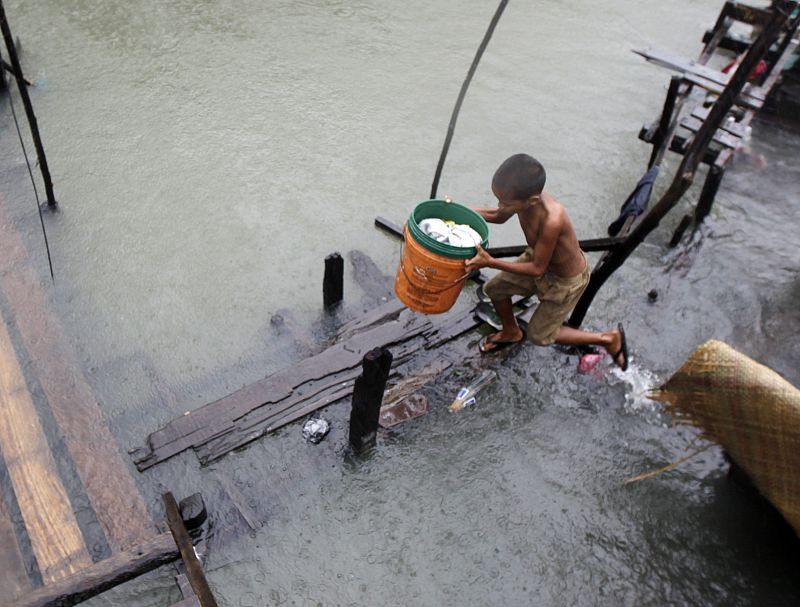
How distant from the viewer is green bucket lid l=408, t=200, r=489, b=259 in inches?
140

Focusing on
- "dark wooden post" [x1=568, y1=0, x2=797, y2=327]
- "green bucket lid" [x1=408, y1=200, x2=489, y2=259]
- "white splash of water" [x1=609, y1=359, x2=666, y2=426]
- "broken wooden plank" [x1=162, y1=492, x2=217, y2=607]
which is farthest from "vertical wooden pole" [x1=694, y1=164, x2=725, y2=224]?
"broken wooden plank" [x1=162, y1=492, x2=217, y2=607]

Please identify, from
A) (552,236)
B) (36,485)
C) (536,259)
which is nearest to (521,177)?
(552,236)

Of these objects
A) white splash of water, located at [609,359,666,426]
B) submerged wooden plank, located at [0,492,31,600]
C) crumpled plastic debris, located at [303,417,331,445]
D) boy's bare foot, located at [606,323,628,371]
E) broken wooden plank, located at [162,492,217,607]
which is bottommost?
submerged wooden plank, located at [0,492,31,600]

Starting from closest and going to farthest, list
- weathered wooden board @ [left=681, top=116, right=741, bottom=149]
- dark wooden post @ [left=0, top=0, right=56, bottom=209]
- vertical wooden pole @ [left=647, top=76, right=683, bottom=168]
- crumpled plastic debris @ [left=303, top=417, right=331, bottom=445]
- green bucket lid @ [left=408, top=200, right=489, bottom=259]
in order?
green bucket lid @ [left=408, top=200, right=489, bottom=259] → crumpled plastic debris @ [left=303, top=417, right=331, bottom=445] → dark wooden post @ [left=0, top=0, right=56, bottom=209] → weathered wooden board @ [left=681, top=116, right=741, bottom=149] → vertical wooden pole @ [left=647, top=76, right=683, bottom=168]

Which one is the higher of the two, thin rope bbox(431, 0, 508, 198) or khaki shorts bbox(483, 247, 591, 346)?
thin rope bbox(431, 0, 508, 198)

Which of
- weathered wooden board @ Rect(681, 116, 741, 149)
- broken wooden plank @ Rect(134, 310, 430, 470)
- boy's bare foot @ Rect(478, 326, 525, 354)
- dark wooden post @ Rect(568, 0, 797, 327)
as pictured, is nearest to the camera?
dark wooden post @ Rect(568, 0, 797, 327)

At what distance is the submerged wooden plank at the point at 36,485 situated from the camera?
3.29m

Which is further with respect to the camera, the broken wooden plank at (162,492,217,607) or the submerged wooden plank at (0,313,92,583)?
the submerged wooden plank at (0,313,92,583)

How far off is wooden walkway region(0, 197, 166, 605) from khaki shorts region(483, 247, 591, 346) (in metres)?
2.71

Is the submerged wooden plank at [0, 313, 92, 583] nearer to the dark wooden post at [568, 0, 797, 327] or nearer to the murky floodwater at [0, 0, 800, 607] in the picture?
the murky floodwater at [0, 0, 800, 607]

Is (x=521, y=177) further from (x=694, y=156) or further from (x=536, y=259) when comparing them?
(x=694, y=156)

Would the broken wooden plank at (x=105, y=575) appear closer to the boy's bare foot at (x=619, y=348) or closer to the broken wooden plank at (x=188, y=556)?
the broken wooden plank at (x=188, y=556)

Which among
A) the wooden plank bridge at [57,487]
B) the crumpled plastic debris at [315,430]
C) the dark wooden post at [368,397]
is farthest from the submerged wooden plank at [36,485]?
the dark wooden post at [368,397]

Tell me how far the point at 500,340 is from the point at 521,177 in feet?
5.33
